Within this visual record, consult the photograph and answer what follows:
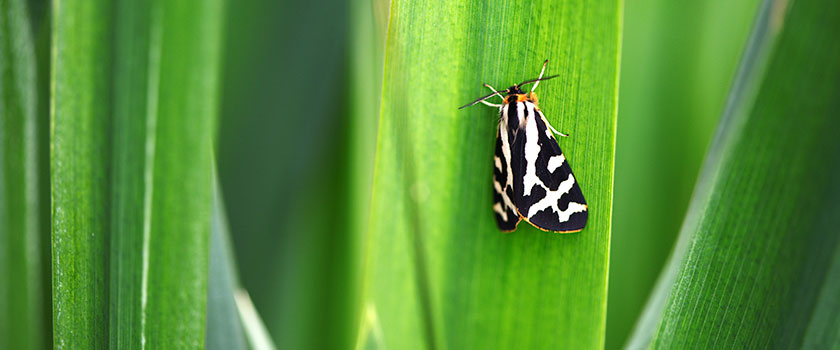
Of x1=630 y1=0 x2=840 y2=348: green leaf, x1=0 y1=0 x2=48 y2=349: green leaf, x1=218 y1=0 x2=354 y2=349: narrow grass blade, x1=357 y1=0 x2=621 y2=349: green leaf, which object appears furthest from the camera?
x1=218 y1=0 x2=354 y2=349: narrow grass blade

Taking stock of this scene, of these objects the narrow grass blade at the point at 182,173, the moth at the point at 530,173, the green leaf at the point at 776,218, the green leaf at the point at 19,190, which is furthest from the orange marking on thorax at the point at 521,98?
the green leaf at the point at 19,190

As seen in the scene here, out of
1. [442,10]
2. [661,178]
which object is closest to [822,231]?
[442,10]

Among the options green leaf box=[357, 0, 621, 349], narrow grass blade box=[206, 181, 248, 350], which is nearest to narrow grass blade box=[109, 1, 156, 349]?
narrow grass blade box=[206, 181, 248, 350]

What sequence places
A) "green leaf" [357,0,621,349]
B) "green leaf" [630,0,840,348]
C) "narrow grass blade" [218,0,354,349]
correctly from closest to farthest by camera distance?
"green leaf" [630,0,840,348] < "green leaf" [357,0,621,349] < "narrow grass blade" [218,0,354,349]

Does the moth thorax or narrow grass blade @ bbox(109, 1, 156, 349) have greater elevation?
the moth thorax

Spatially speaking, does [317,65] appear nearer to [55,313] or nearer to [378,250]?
[378,250]

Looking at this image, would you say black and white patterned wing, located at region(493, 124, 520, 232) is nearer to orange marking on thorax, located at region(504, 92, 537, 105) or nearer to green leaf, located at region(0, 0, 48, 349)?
orange marking on thorax, located at region(504, 92, 537, 105)

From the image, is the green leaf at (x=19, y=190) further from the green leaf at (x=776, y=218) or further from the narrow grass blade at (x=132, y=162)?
the green leaf at (x=776, y=218)
